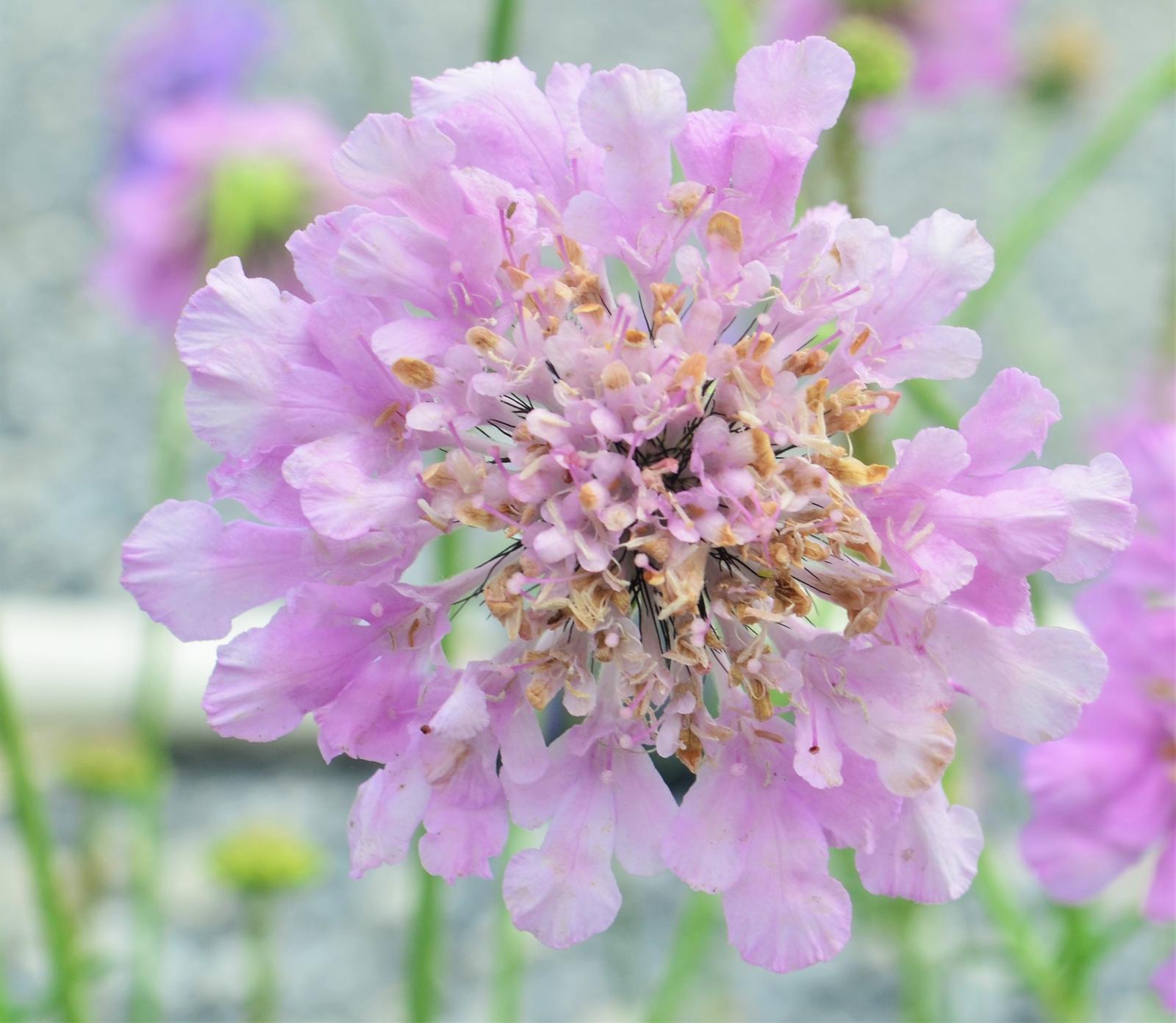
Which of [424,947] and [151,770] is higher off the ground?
[424,947]

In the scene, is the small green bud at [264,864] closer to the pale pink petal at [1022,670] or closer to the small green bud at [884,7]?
the pale pink petal at [1022,670]

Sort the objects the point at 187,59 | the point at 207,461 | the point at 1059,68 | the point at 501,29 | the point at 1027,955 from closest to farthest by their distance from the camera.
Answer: the point at 501,29 < the point at 1027,955 < the point at 187,59 < the point at 1059,68 < the point at 207,461

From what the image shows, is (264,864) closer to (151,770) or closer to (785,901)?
(151,770)

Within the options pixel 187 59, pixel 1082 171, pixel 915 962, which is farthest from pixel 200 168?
pixel 915 962

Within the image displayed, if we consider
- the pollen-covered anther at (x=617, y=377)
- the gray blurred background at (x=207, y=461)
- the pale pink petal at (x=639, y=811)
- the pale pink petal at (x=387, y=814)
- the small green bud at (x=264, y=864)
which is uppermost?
the pollen-covered anther at (x=617, y=377)

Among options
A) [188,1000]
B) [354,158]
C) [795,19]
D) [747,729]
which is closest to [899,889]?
[747,729]

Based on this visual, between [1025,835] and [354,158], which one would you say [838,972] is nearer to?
[1025,835]

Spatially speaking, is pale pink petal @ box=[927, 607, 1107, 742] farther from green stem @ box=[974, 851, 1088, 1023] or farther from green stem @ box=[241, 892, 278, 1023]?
green stem @ box=[241, 892, 278, 1023]

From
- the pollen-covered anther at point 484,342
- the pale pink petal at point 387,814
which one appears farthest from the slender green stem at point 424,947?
the pollen-covered anther at point 484,342
